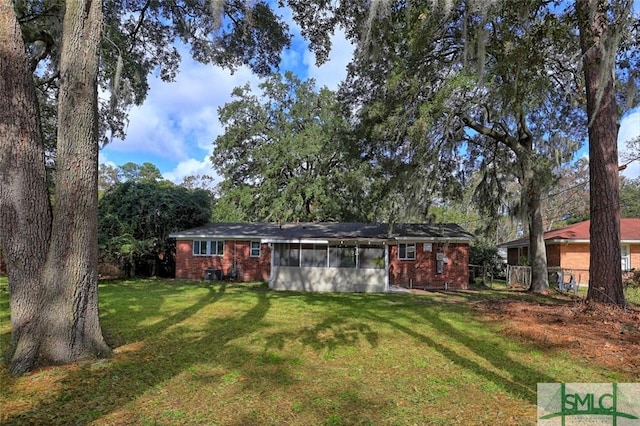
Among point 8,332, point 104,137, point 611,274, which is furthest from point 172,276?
point 611,274

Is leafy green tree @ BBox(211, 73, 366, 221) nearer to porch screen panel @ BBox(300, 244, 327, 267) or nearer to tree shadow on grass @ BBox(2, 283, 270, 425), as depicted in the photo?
porch screen panel @ BBox(300, 244, 327, 267)

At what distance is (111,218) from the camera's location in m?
19.3

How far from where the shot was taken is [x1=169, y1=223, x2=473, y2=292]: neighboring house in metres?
16.2

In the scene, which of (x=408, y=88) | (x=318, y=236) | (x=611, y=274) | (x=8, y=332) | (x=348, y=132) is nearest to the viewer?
(x=8, y=332)

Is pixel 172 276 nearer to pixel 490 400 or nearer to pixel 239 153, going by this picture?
pixel 239 153

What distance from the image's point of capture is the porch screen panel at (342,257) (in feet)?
53.7

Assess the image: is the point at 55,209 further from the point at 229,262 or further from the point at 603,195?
the point at 229,262

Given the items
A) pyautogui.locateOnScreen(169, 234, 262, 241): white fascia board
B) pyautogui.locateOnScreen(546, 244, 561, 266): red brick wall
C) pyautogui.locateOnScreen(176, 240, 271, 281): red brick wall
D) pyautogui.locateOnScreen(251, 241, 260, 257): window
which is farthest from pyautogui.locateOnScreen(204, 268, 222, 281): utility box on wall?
pyautogui.locateOnScreen(546, 244, 561, 266): red brick wall

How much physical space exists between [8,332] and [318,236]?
37.4 feet

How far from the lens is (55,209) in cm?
527

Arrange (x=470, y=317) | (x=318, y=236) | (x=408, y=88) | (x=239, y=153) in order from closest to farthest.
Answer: (x=470, y=317)
(x=408, y=88)
(x=318, y=236)
(x=239, y=153)

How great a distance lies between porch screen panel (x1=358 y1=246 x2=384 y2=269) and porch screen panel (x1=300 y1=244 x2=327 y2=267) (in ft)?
5.01

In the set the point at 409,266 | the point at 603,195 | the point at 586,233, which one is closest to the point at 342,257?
the point at 409,266

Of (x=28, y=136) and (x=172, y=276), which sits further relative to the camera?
(x=172, y=276)
